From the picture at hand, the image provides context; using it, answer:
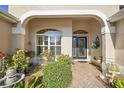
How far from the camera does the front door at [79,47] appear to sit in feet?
76.2

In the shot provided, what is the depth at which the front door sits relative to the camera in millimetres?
23219

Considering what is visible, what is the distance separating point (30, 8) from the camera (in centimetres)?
1608

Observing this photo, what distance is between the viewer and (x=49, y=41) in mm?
21016

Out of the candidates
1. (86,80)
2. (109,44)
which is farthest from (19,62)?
(109,44)

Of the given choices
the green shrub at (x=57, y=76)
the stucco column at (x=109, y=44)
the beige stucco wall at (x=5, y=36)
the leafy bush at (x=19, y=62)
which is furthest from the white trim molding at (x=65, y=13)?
the green shrub at (x=57, y=76)

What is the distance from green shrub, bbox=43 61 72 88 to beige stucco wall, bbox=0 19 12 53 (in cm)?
720

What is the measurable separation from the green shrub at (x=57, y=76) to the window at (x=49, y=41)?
520 inches

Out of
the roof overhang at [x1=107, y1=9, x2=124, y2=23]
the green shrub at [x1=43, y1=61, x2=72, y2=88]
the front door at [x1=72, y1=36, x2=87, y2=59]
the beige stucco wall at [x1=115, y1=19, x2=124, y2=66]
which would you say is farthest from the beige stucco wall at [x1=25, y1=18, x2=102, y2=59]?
the green shrub at [x1=43, y1=61, x2=72, y2=88]

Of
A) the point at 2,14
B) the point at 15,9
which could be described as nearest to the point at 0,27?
the point at 2,14

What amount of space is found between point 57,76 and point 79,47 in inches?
642

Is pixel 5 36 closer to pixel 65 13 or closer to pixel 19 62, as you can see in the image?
pixel 19 62

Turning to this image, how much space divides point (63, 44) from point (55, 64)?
1256 centimetres

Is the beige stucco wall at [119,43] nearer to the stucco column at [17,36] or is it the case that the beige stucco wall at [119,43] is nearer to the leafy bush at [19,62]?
the leafy bush at [19,62]
